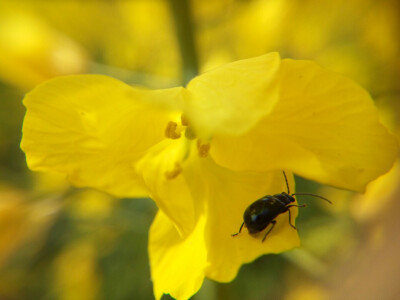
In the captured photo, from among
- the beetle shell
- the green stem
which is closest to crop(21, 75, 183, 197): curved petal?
the beetle shell

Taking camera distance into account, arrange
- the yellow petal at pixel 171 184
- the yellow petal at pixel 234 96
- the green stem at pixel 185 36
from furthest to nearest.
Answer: the green stem at pixel 185 36 < the yellow petal at pixel 171 184 < the yellow petal at pixel 234 96

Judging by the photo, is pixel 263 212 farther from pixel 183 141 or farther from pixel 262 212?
pixel 183 141

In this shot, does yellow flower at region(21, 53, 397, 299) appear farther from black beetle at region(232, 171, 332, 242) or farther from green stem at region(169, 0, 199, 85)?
green stem at region(169, 0, 199, 85)

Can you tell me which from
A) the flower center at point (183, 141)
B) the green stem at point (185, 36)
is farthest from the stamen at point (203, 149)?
the green stem at point (185, 36)

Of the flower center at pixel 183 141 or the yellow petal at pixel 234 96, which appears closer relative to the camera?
the yellow petal at pixel 234 96

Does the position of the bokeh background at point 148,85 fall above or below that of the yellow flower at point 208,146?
below

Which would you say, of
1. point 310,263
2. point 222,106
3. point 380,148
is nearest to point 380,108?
point 310,263

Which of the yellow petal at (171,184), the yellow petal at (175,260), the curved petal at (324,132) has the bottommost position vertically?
the yellow petal at (175,260)

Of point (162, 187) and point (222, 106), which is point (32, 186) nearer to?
point (162, 187)

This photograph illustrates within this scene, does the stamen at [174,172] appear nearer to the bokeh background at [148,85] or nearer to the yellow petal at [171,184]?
the yellow petal at [171,184]
